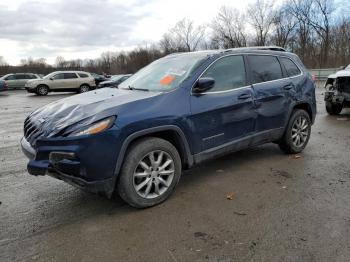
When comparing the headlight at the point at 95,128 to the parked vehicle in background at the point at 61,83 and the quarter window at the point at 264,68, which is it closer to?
the quarter window at the point at 264,68

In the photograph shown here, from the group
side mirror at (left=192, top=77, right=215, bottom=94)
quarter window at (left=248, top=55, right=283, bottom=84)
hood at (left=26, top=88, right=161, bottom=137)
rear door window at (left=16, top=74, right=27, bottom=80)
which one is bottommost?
hood at (left=26, top=88, right=161, bottom=137)

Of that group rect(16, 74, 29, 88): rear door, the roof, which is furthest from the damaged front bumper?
rect(16, 74, 29, 88): rear door

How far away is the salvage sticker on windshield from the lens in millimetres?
4455

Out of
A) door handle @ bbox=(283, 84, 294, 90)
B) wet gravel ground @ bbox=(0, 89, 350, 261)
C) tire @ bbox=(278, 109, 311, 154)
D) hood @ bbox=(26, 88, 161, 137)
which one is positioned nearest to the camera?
wet gravel ground @ bbox=(0, 89, 350, 261)

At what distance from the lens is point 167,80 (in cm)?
452

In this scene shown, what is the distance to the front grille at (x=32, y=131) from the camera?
3.76m

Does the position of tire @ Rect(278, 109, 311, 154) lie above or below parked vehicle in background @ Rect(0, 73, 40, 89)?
below

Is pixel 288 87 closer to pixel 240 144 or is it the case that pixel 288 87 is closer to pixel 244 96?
pixel 244 96

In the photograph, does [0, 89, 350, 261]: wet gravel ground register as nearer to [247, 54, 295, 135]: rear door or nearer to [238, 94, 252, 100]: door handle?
[247, 54, 295, 135]: rear door

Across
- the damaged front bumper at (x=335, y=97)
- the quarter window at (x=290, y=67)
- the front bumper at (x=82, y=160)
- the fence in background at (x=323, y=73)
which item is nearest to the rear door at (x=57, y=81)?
the damaged front bumper at (x=335, y=97)

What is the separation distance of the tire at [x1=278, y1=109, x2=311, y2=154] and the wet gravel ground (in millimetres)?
536

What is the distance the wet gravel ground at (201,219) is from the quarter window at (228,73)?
127 cm

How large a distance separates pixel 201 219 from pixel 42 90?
23.4 metres

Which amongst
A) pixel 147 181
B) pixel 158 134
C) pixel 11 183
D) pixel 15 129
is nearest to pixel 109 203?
pixel 147 181
